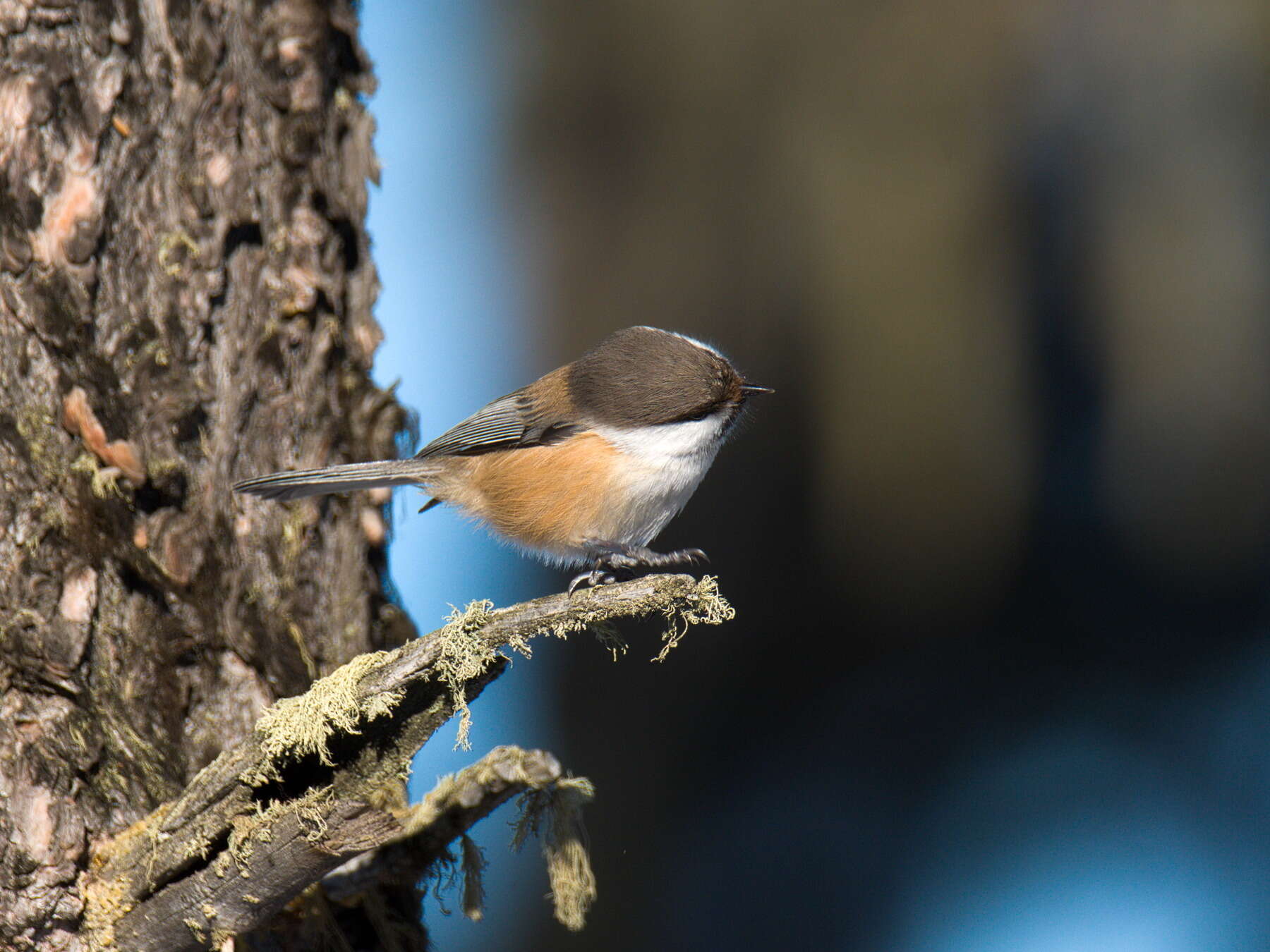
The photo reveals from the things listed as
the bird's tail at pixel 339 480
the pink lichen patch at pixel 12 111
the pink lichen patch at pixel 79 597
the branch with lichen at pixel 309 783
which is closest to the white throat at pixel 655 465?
the bird's tail at pixel 339 480

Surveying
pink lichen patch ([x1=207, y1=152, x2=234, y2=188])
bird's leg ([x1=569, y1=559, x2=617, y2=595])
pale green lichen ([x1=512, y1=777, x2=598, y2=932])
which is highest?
pink lichen patch ([x1=207, y1=152, x2=234, y2=188])

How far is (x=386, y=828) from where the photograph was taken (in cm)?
180

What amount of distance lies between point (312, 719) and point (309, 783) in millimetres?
183

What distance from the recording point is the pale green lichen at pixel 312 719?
1813mm

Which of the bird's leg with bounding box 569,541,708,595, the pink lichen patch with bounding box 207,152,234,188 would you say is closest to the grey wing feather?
the bird's leg with bounding box 569,541,708,595

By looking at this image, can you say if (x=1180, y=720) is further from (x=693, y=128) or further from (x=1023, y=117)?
(x=693, y=128)

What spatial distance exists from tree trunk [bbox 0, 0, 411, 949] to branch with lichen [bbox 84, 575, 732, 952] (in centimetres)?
18

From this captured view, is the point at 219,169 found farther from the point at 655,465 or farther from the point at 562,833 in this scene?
the point at 562,833

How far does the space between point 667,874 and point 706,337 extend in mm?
2492

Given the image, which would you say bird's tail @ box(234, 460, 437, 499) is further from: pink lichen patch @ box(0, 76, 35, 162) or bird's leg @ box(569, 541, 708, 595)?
pink lichen patch @ box(0, 76, 35, 162)

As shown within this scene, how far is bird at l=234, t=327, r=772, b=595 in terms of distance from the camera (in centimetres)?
311

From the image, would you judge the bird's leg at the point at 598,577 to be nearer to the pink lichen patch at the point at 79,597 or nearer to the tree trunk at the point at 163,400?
the tree trunk at the point at 163,400

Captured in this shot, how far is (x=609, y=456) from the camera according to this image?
3.16 meters

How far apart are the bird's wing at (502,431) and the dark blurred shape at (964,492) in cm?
144
